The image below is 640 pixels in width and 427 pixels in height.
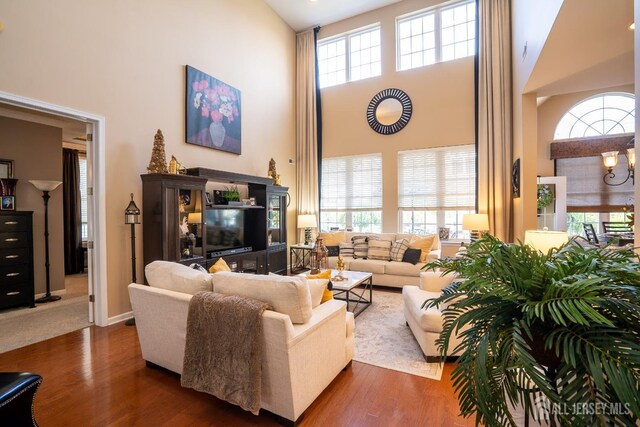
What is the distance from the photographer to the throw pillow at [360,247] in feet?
18.1

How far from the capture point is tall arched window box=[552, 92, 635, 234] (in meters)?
6.32

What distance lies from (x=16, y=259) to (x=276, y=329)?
4.50 metres

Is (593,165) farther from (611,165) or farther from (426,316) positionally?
(426,316)

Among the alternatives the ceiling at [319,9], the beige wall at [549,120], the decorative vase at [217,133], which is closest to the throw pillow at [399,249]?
the decorative vase at [217,133]

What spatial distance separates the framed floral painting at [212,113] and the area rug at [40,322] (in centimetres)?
276

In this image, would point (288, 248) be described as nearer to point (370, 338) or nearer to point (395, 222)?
point (395, 222)

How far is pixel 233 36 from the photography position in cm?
544

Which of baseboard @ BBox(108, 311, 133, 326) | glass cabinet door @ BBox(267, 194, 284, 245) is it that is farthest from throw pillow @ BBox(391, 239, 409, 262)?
baseboard @ BBox(108, 311, 133, 326)

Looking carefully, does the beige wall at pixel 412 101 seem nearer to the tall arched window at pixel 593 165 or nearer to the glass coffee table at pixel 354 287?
the glass coffee table at pixel 354 287

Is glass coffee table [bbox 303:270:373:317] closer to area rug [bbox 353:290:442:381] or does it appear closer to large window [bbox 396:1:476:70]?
area rug [bbox 353:290:442:381]

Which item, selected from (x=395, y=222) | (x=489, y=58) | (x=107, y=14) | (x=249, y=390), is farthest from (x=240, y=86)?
(x=249, y=390)

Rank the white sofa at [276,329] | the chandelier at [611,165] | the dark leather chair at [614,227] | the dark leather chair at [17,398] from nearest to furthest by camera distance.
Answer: the dark leather chair at [17,398]
the white sofa at [276,329]
the chandelier at [611,165]
the dark leather chair at [614,227]

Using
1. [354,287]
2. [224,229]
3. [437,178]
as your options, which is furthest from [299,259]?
[437,178]

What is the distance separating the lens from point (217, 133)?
5078 millimetres
